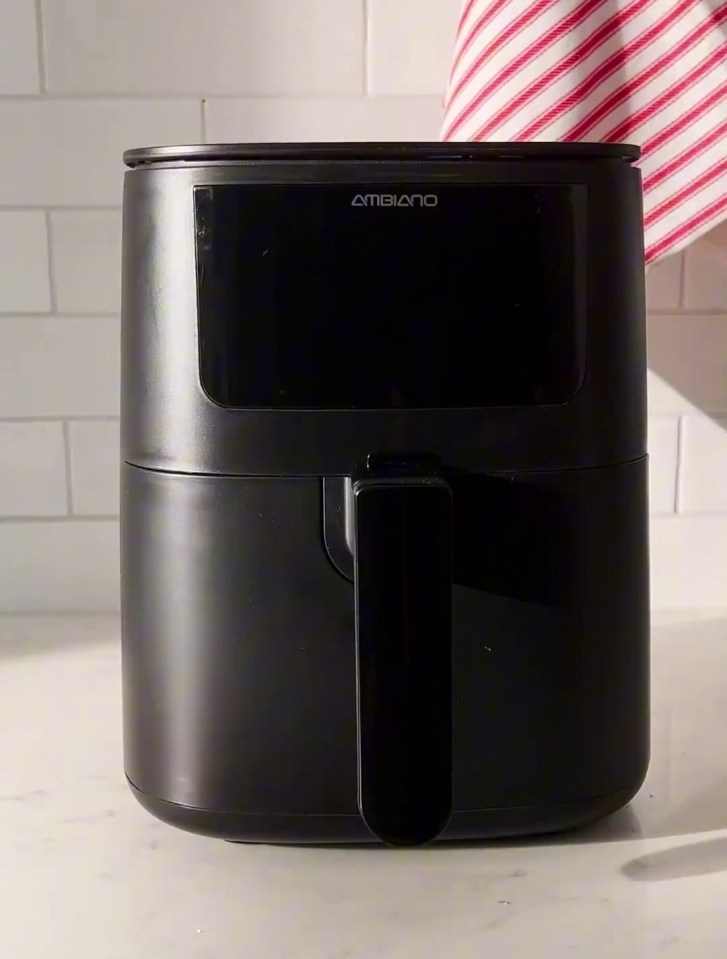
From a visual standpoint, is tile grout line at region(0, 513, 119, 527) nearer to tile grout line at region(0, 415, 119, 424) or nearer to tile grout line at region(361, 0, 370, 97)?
tile grout line at region(0, 415, 119, 424)

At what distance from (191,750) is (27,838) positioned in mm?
110

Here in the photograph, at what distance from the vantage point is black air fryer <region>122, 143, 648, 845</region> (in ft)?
1.56

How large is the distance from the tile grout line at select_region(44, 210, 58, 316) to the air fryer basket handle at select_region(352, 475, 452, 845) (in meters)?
0.50

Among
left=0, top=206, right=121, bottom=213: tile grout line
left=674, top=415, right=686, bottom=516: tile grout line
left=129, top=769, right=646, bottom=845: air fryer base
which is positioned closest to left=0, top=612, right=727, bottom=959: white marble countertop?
left=129, top=769, right=646, bottom=845: air fryer base

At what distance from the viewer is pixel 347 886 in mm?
519

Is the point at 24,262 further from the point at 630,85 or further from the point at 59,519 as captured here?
the point at 630,85

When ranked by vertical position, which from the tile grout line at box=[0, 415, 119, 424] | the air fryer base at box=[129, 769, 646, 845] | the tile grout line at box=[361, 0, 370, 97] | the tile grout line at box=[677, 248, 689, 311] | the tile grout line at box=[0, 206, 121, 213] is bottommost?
the air fryer base at box=[129, 769, 646, 845]

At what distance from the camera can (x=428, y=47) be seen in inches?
33.2

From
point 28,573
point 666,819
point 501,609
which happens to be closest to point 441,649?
point 501,609

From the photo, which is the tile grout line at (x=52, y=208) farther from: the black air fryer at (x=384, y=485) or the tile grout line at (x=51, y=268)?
the black air fryer at (x=384, y=485)

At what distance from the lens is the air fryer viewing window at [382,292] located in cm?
48

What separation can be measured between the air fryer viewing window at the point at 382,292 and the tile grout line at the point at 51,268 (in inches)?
16.6

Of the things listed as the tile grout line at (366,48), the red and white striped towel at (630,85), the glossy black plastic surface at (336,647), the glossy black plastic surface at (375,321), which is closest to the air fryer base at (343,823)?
the glossy black plastic surface at (336,647)

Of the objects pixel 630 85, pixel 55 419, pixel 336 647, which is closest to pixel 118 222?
pixel 55 419
